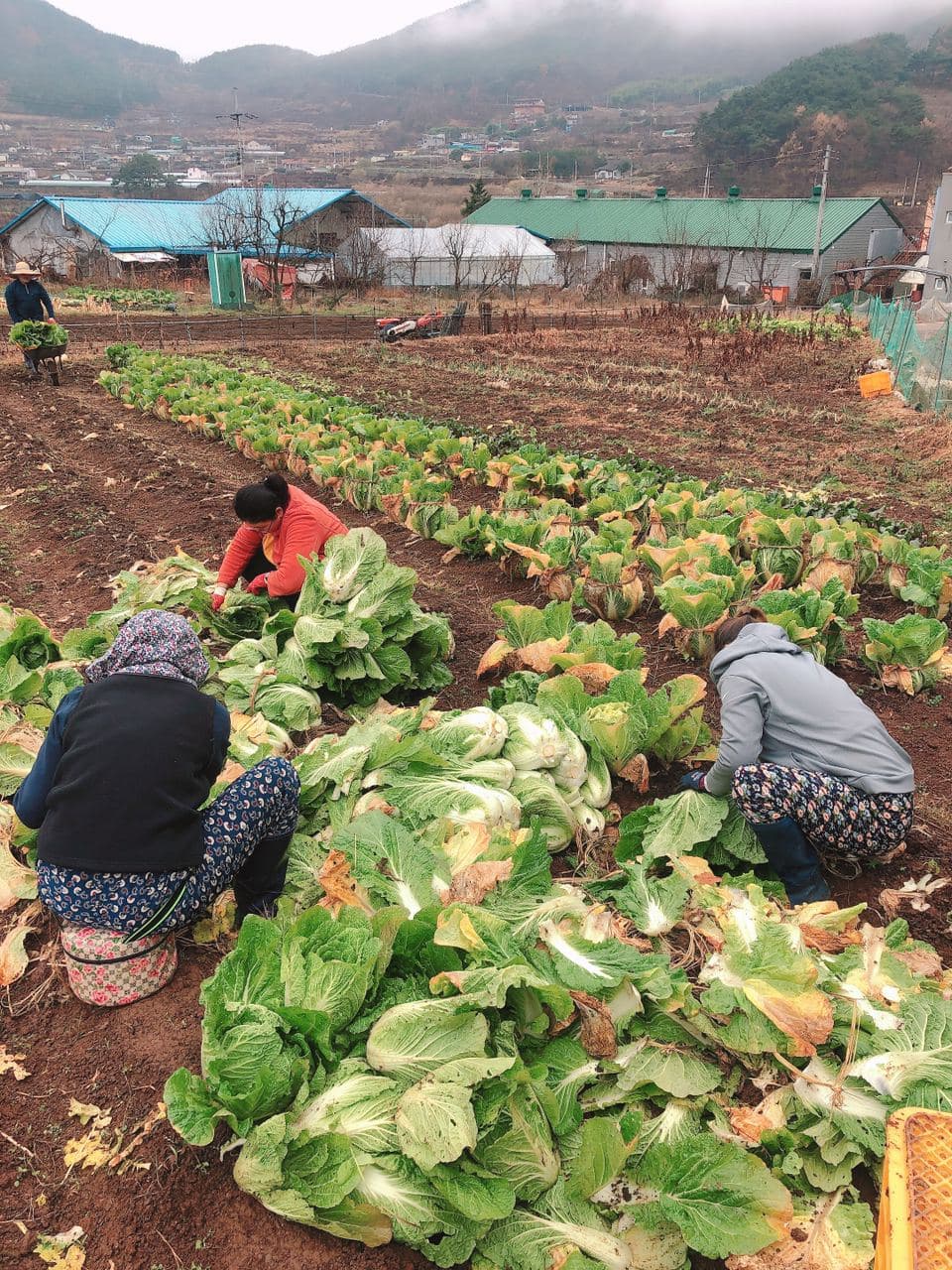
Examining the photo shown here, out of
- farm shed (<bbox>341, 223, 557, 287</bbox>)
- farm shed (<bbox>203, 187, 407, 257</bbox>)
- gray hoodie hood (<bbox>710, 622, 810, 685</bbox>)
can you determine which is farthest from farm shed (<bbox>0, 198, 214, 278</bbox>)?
gray hoodie hood (<bbox>710, 622, 810, 685</bbox>)

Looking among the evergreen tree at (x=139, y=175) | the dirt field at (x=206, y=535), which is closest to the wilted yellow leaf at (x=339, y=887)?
the dirt field at (x=206, y=535)

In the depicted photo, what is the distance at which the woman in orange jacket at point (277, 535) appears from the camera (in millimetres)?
5414

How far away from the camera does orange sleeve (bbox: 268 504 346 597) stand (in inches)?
218

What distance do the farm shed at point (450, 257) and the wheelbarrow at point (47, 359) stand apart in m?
29.5

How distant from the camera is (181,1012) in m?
3.04

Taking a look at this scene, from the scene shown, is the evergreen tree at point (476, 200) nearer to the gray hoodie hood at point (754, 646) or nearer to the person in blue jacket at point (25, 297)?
the person in blue jacket at point (25, 297)

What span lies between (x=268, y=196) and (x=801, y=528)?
56597mm

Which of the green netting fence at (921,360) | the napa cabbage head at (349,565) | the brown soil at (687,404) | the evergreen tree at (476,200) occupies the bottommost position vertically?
the brown soil at (687,404)

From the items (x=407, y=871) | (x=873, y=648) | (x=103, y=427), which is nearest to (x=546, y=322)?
(x=103, y=427)

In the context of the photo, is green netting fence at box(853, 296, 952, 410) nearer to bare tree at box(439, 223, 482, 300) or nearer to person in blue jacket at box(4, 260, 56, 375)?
person in blue jacket at box(4, 260, 56, 375)

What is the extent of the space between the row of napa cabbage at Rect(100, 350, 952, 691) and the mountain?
116m

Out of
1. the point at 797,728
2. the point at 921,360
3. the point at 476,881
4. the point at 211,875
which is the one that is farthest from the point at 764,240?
the point at 211,875

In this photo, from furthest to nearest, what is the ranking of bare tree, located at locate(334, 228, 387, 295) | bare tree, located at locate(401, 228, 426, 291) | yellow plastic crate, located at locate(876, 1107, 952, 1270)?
bare tree, located at locate(401, 228, 426, 291) → bare tree, located at locate(334, 228, 387, 295) → yellow plastic crate, located at locate(876, 1107, 952, 1270)

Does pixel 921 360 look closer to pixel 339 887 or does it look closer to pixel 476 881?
pixel 476 881
